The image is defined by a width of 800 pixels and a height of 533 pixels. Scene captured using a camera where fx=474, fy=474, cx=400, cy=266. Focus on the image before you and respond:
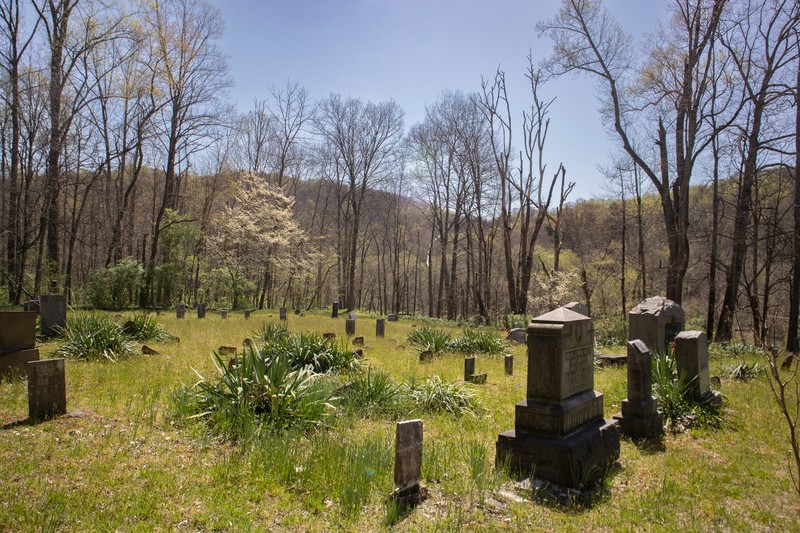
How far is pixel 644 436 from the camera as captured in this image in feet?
20.6

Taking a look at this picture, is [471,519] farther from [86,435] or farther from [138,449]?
[86,435]

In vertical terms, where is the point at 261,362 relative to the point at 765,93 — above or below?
below


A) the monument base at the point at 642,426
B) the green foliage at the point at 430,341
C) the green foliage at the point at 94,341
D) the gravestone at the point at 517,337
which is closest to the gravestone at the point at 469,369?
the monument base at the point at 642,426

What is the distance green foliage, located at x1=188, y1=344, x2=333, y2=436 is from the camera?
570cm

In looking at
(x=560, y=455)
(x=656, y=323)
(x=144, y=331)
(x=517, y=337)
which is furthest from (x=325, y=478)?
(x=517, y=337)

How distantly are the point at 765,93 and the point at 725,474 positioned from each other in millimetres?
16899

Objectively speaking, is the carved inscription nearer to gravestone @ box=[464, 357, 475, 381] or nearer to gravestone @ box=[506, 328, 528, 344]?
gravestone @ box=[464, 357, 475, 381]

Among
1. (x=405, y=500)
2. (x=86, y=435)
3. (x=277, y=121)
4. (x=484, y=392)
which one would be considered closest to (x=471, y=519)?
(x=405, y=500)

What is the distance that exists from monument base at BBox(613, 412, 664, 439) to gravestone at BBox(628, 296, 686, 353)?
5168 millimetres

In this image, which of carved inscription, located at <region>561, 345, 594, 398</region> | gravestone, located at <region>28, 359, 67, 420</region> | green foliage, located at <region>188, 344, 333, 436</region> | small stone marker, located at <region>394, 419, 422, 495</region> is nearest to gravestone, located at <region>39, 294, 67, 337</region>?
gravestone, located at <region>28, 359, 67, 420</region>

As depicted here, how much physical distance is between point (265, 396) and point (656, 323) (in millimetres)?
9494

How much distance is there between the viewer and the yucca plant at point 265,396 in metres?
5.79

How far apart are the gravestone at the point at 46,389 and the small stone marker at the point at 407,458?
4.37m

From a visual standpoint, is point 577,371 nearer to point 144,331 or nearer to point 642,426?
point 642,426
